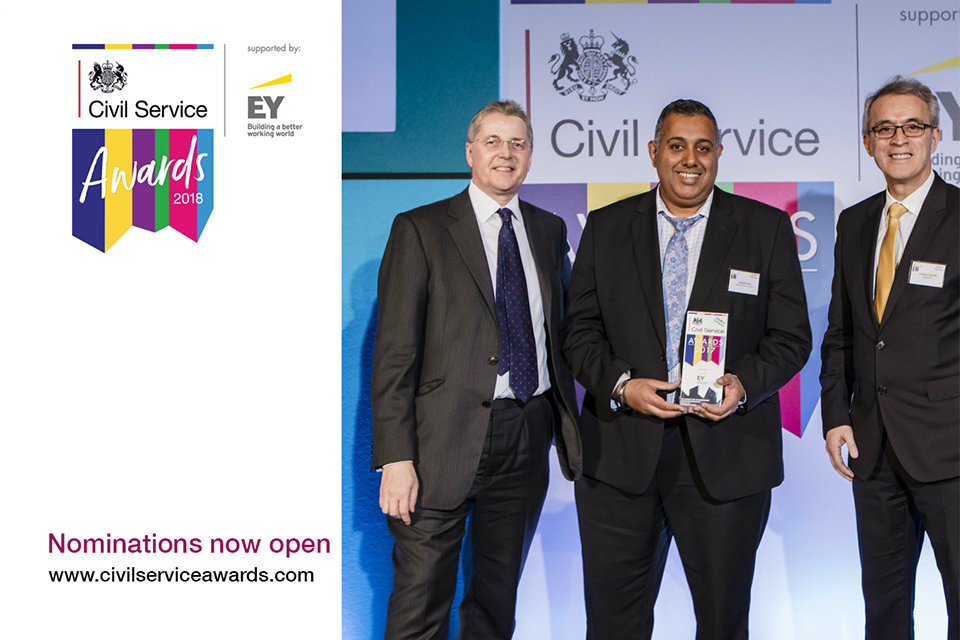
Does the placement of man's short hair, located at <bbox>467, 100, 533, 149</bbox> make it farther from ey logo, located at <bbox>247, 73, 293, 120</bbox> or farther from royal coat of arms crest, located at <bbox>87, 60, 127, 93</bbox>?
royal coat of arms crest, located at <bbox>87, 60, 127, 93</bbox>

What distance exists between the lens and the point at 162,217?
10.1 ft

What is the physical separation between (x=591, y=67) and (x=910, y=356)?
1.67 metres

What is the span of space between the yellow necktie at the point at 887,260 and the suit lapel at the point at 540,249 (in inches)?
39.2

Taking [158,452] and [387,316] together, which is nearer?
[387,316]

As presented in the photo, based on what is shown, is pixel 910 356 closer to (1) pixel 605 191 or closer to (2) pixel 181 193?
(1) pixel 605 191

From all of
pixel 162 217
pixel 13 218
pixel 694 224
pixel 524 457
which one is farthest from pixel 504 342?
pixel 13 218

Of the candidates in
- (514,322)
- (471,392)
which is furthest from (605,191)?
(471,392)

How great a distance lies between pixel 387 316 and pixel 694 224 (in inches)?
38.5

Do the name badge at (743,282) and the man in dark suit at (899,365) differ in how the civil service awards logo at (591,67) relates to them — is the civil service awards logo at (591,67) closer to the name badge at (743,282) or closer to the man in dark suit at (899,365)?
the man in dark suit at (899,365)

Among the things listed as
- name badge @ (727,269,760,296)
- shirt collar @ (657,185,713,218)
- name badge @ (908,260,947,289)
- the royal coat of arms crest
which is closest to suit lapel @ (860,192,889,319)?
name badge @ (908,260,947,289)

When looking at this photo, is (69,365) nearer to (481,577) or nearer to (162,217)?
(162,217)

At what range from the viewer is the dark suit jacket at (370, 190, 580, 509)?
7.74 feet

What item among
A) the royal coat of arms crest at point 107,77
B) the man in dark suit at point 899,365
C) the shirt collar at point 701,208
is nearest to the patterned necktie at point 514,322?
the shirt collar at point 701,208

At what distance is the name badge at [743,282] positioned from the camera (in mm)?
2344
